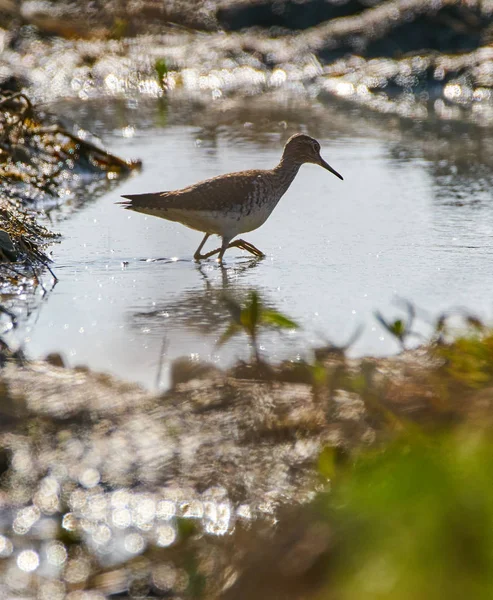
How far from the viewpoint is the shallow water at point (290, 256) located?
14.7 feet

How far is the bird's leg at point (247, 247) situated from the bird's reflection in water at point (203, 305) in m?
0.13

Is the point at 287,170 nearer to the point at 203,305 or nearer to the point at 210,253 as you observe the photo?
the point at 210,253

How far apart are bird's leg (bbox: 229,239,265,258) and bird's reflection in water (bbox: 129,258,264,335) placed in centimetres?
13

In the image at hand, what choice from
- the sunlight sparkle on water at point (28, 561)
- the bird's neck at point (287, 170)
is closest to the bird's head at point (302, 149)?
the bird's neck at point (287, 170)

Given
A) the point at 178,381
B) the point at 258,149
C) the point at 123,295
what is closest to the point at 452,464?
the point at 178,381

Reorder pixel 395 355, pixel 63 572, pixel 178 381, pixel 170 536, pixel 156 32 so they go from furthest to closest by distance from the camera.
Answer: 1. pixel 156 32
2. pixel 395 355
3. pixel 178 381
4. pixel 170 536
5. pixel 63 572

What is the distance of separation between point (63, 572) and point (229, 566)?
0.47 meters

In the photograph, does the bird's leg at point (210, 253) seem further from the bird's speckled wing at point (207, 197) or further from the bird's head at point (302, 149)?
the bird's head at point (302, 149)

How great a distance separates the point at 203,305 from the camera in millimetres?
5184

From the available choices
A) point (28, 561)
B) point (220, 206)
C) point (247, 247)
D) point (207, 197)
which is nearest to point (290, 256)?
point (247, 247)

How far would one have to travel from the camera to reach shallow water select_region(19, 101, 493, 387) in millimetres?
4480

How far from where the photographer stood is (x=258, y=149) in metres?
10.0

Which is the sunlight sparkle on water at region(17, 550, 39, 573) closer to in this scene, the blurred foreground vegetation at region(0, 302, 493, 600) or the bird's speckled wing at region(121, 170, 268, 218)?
the blurred foreground vegetation at region(0, 302, 493, 600)

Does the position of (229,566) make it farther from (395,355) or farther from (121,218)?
(121,218)
